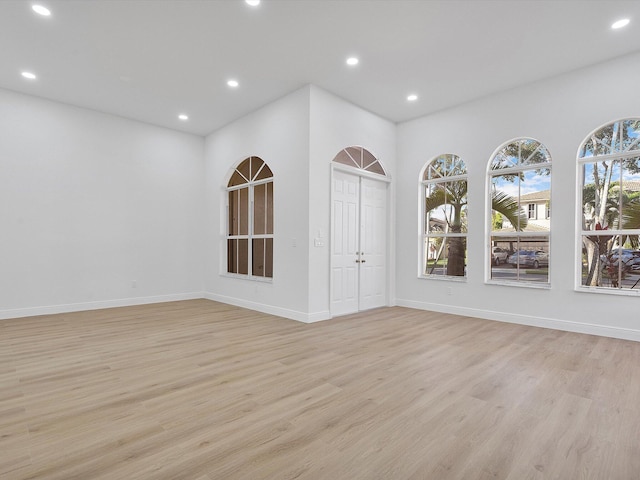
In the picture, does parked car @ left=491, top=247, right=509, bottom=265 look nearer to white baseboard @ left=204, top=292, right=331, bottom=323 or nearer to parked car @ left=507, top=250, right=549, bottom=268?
parked car @ left=507, top=250, right=549, bottom=268

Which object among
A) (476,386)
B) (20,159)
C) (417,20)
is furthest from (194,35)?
(476,386)

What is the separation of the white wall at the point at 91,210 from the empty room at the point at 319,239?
4 cm

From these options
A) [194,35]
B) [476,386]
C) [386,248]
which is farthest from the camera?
[386,248]

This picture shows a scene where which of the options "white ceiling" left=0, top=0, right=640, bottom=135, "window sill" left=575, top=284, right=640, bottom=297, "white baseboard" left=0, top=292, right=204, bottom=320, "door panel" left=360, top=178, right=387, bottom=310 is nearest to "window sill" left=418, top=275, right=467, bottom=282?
"door panel" left=360, top=178, right=387, bottom=310

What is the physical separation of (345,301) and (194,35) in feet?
13.7

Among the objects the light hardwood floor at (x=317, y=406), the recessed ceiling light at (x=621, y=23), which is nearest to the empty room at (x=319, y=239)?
the light hardwood floor at (x=317, y=406)

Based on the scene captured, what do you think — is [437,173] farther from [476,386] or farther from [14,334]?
[14,334]

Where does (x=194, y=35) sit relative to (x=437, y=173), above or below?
above

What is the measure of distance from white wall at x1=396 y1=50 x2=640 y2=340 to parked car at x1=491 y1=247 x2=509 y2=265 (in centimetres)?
17

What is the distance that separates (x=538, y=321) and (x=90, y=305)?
7.18 m

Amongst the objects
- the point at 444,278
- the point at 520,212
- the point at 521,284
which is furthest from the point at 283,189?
the point at 521,284

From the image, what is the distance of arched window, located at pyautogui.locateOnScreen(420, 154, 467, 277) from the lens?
226 inches

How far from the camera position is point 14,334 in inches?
170

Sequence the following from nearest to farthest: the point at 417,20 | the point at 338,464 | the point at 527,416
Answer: the point at 338,464
the point at 527,416
the point at 417,20
